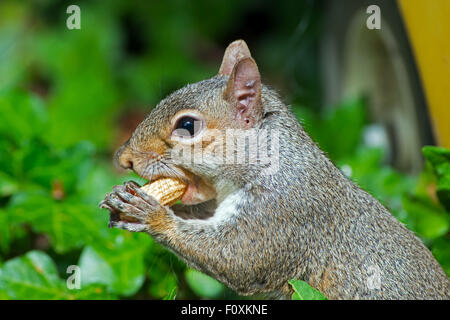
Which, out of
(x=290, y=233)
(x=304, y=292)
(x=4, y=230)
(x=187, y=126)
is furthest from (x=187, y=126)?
(x=4, y=230)

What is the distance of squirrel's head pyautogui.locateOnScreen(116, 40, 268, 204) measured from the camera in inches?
73.9

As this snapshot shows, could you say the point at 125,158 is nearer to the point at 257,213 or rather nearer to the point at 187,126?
the point at 187,126

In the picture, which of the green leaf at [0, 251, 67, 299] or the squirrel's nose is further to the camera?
the green leaf at [0, 251, 67, 299]

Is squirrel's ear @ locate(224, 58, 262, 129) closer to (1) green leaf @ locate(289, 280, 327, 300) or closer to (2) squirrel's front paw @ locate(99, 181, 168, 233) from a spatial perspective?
(2) squirrel's front paw @ locate(99, 181, 168, 233)

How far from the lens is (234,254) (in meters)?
1.82

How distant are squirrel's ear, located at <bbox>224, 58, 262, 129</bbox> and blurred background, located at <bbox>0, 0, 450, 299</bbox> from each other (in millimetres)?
364

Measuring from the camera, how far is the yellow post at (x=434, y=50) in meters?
2.23

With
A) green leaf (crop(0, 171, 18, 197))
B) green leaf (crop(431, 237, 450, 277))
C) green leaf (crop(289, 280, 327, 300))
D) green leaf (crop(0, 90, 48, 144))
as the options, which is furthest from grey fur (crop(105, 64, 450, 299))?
green leaf (crop(0, 90, 48, 144))

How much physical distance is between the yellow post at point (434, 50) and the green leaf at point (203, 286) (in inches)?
38.9

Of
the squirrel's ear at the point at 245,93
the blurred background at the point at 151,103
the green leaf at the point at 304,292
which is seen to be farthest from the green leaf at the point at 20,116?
the green leaf at the point at 304,292

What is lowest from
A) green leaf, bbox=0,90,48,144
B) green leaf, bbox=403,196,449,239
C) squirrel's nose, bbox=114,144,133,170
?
green leaf, bbox=403,196,449,239

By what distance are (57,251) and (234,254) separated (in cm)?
88
